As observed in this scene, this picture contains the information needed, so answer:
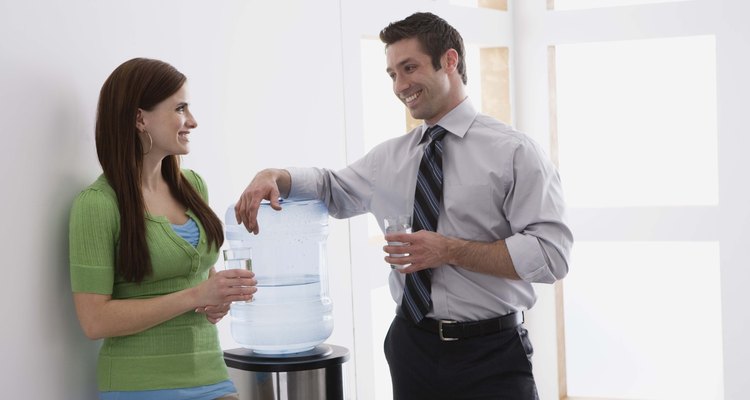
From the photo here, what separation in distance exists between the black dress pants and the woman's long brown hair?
2.79 feet

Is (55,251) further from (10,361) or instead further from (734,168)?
(734,168)

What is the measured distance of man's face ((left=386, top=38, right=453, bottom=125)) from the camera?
8.55 ft

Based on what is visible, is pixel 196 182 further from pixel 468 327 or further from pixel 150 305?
pixel 468 327

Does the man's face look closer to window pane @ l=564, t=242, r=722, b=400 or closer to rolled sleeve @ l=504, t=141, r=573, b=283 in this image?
rolled sleeve @ l=504, t=141, r=573, b=283

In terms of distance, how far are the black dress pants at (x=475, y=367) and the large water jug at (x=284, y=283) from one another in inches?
14.5

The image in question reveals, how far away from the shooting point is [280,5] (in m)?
3.45

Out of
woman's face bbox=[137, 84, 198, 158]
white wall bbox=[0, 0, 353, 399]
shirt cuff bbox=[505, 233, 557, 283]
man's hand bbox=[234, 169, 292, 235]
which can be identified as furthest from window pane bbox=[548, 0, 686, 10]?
woman's face bbox=[137, 84, 198, 158]

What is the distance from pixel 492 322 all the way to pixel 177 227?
3.00 feet

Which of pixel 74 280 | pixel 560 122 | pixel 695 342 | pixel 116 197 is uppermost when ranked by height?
pixel 560 122

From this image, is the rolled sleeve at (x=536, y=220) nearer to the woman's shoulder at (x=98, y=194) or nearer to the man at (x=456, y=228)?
the man at (x=456, y=228)

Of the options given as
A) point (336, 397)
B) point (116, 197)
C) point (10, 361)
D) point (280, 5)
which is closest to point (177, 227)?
point (116, 197)

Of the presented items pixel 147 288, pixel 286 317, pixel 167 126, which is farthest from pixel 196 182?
pixel 286 317

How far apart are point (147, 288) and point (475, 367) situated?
93 cm

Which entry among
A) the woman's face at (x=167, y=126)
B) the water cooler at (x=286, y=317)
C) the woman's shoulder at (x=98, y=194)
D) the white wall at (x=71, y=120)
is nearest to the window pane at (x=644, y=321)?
the water cooler at (x=286, y=317)
